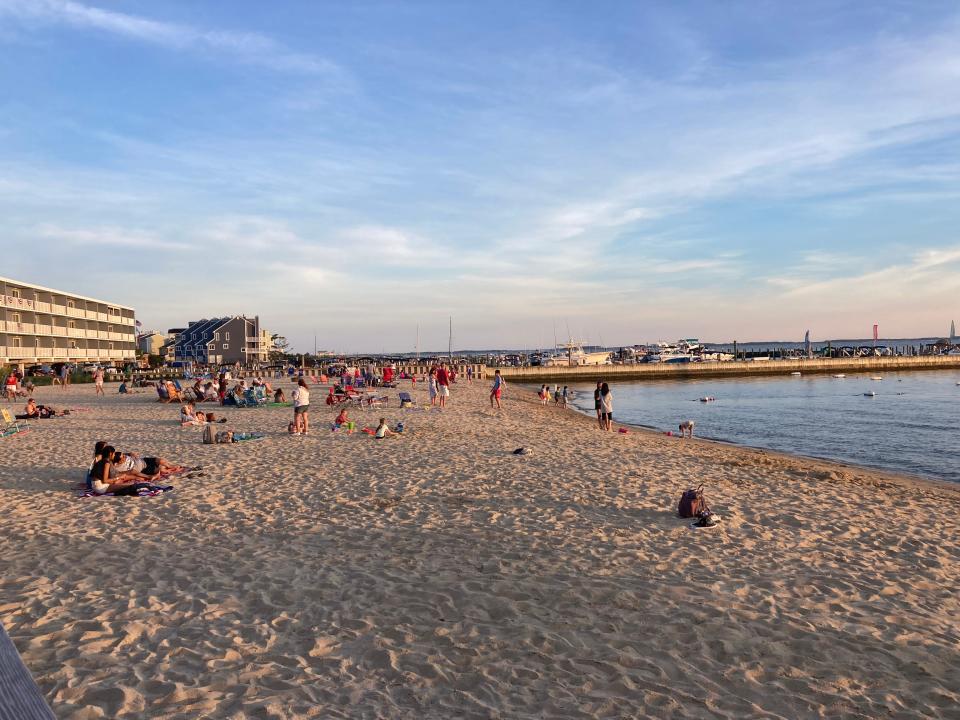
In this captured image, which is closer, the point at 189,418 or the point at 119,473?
the point at 119,473

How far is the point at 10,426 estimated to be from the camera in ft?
56.8

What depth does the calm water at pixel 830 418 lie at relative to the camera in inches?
725

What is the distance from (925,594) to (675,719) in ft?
12.4

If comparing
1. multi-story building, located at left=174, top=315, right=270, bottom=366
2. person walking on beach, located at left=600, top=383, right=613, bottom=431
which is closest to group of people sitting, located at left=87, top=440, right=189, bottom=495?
person walking on beach, located at left=600, top=383, right=613, bottom=431

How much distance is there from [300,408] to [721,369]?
62473mm

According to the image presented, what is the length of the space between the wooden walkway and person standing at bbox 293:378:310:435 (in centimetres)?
1475

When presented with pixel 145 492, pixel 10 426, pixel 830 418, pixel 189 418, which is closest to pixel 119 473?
pixel 145 492

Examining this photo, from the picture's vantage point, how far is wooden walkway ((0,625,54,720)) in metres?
1.16

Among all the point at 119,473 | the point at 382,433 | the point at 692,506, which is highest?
the point at 119,473

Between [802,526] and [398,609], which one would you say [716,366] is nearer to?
[802,526]

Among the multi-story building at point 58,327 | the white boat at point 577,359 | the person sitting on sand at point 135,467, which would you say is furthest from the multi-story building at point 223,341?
the person sitting on sand at point 135,467

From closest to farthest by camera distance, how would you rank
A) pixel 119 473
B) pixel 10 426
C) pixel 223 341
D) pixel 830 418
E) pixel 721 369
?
pixel 119 473 → pixel 10 426 → pixel 830 418 → pixel 721 369 → pixel 223 341

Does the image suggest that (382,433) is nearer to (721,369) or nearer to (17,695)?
(17,695)

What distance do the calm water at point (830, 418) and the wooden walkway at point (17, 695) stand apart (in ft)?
58.9
